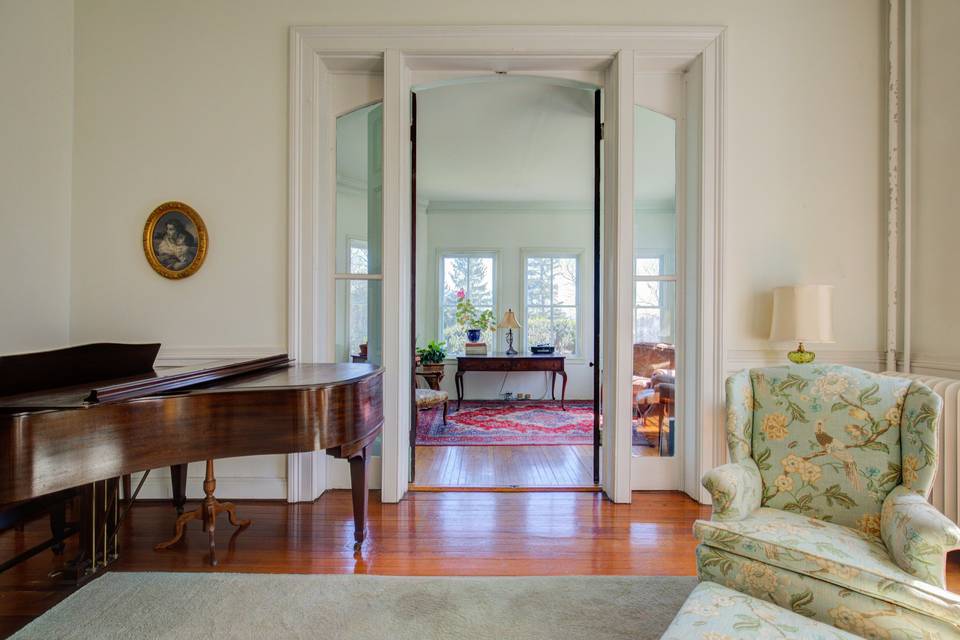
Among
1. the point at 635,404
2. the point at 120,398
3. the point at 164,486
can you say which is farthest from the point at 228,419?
the point at 635,404

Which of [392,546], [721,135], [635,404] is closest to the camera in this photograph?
[392,546]

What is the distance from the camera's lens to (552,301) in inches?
278

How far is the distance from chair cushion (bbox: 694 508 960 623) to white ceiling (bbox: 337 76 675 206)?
2232mm

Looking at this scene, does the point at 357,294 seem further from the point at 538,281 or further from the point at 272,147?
the point at 538,281

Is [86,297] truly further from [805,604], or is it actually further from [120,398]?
[805,604]

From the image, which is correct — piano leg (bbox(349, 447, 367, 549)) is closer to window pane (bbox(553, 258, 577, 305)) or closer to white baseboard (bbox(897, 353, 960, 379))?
white baseboard (bbox(897, 353, 960, 379))

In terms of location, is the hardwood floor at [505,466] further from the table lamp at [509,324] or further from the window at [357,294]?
the table lamp at [509,324]

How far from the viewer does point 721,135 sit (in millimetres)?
2961

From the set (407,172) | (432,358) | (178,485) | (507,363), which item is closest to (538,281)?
(507,363)

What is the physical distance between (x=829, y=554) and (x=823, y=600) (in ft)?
0.45

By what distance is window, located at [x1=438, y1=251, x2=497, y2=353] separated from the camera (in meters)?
6.97

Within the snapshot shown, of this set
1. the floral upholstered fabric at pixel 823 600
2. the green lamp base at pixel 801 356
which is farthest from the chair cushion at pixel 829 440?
the green lamp base at pixel 801 356

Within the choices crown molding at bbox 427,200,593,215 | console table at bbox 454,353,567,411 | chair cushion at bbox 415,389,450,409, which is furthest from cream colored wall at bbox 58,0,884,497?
crown molding at bbox 427,200,593,215

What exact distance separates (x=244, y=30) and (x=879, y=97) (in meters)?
4.13
